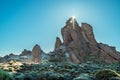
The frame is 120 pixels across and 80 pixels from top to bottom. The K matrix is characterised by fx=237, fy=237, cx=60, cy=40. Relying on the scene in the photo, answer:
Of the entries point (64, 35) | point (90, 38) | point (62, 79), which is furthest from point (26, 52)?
point (62, 79)

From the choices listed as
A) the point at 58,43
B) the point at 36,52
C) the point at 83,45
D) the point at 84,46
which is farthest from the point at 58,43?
the point at 36,52

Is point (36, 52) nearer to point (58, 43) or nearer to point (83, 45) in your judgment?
point (58, 43)

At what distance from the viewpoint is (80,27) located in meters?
147

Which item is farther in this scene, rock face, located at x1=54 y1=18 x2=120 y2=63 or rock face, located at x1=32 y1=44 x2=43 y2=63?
rock face, located at x1=54 y1=18 x2=120 y2=63

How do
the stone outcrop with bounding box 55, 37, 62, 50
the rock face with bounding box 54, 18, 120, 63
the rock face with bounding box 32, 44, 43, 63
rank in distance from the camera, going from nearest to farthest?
the rock face with bounding box 32, 44, 43, 63
the rock face with bounding box 54, 18, 120, 63
the stone outcrop with bounding box 55, 37, 62, 50

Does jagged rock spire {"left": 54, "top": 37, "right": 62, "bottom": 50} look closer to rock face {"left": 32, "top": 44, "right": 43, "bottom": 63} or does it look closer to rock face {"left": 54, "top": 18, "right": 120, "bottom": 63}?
rock face {"left": 54, "top": 18, "right": 120, "bottom": 63}

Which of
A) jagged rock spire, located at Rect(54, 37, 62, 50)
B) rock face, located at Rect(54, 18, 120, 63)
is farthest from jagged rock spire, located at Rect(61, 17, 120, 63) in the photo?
jagged rock spire, located at Rect(54, 37, 62, 50)

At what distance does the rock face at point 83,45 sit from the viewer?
5113 inches

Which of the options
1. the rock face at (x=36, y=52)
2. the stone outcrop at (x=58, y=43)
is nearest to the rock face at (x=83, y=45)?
the stone outcrop at (x=58, y=43)

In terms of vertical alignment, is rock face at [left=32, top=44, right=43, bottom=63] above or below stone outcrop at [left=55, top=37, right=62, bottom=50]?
below

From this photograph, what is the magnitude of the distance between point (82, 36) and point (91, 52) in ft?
44.8

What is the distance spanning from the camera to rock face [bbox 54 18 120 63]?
12988 cm

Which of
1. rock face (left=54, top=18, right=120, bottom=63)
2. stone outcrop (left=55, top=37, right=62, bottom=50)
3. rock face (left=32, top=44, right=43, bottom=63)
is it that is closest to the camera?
rock face (left=32, top=44, right=43, bottom=63)

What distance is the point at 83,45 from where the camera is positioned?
139 meters
